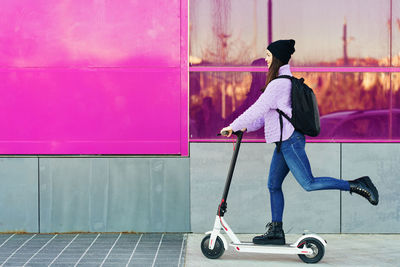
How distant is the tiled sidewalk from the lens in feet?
18.7

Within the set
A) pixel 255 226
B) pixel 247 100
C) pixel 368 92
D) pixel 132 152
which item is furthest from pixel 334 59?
pixel 132 152

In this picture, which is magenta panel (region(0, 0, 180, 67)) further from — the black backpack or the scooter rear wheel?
the scooter rear wheel

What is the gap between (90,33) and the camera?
6.93 meters

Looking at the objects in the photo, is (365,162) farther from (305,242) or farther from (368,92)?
(305,242)

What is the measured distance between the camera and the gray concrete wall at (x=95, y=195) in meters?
6.93

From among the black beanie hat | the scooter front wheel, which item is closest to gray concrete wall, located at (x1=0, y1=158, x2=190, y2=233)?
the scooter front wheel

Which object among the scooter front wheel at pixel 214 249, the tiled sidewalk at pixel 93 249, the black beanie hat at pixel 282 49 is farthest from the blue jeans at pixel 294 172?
the tiled sidewalk at pixel 93 249

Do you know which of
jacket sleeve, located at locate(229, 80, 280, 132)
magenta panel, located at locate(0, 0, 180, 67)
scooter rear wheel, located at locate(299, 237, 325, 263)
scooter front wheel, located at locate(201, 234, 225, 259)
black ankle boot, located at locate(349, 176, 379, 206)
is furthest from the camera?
magenta panel, located at locate(0, 0, 180, 67)

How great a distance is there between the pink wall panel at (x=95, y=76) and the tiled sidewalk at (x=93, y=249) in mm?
962

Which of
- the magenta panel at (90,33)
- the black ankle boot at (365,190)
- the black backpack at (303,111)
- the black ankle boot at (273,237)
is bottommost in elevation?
the black ankle boot at (273,237)

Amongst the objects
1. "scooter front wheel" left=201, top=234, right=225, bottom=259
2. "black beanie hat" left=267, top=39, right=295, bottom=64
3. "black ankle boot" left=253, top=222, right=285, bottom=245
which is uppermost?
"black beanie hat" left=267, top=39, right=295, bottom=64

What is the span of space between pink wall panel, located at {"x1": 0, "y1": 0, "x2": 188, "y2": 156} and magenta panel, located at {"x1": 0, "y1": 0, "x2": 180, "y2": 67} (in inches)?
0.4

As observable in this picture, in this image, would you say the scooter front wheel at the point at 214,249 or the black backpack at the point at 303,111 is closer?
the black backpack at the point at 303,111

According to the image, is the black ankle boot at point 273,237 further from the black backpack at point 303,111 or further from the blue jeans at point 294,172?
the black backpack at point 303,111
